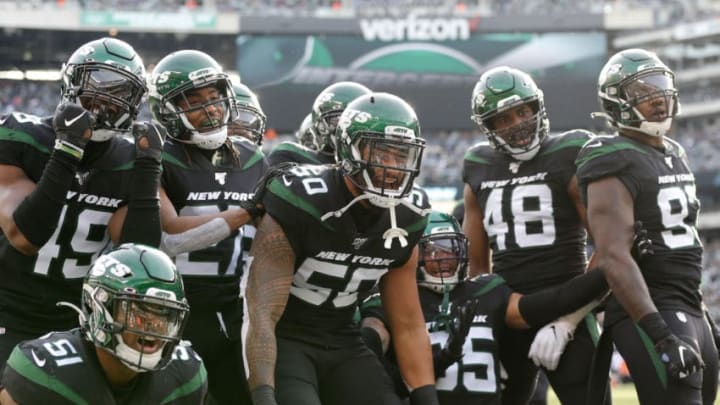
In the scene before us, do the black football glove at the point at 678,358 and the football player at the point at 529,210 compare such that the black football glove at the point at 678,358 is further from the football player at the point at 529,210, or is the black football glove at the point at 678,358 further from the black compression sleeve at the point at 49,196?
the black compression sleeve at the point at 49,196

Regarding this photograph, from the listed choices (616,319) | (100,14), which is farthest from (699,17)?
(616,319)

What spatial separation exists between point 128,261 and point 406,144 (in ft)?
3.91

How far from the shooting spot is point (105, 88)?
185 inches

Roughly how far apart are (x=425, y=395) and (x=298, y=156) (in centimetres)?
175

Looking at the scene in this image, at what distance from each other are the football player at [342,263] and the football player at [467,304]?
0.51 m

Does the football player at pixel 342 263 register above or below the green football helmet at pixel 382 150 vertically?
below

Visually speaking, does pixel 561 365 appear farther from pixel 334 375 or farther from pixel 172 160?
pixel 172 160

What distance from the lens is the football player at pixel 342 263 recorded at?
182 inches

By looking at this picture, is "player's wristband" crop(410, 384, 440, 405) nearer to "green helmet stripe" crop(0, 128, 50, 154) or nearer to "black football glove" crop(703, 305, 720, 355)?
"black football glove" crop(703, 305, 720, 355)

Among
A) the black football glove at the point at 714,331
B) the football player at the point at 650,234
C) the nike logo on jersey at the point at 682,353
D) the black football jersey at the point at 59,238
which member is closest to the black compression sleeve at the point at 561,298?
the football player at the point at 650,234

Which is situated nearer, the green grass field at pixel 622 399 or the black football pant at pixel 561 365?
the black football pant at pixel 561 365

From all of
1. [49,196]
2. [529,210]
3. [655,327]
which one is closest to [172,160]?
[49,196]

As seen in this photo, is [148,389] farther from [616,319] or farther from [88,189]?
[616,319]

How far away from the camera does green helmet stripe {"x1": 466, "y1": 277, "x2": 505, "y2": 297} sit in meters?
5.71
